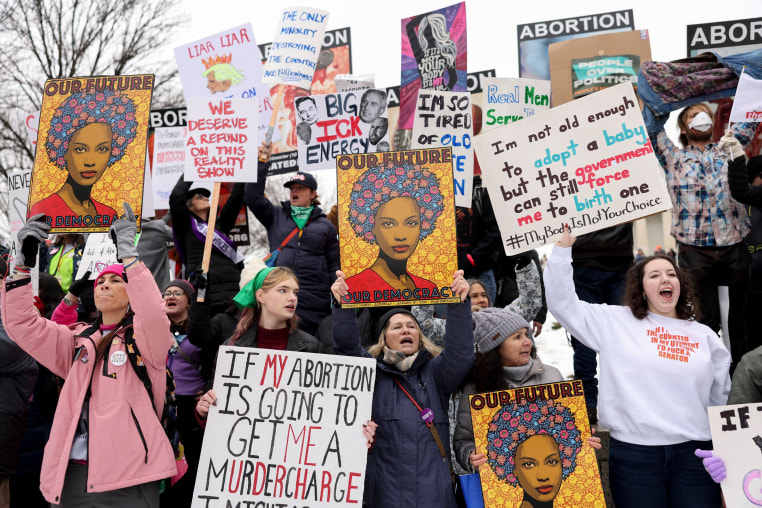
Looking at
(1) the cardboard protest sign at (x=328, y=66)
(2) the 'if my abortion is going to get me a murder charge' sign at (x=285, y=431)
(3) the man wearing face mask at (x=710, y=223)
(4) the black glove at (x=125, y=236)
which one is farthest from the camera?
(1) the cardboard protest sign at (x=328, y=66)

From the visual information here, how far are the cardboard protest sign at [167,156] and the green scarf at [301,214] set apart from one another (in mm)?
3029

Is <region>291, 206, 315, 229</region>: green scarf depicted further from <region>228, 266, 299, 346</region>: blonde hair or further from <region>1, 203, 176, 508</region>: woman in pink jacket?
<region>1, 203, 176, 508</region>: woman in pink jacket

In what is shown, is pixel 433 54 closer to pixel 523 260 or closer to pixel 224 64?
pixel 224 64

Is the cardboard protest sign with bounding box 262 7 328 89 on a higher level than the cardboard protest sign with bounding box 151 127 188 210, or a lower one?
higher

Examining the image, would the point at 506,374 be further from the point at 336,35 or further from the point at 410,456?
the point at 336,35

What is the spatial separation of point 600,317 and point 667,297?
40 cm

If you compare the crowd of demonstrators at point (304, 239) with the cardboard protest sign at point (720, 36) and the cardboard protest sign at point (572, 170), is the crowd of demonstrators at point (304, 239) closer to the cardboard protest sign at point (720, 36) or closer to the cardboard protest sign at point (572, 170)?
the cardboard protest sign at point (572, 170)

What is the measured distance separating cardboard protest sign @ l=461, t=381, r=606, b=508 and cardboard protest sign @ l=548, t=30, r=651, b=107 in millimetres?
4482

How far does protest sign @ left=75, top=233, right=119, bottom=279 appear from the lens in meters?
6.16

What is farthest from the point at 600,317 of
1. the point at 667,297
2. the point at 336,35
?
the point at 336,35

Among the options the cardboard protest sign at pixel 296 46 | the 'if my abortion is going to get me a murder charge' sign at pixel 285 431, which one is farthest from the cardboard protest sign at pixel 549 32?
the 'if my abortion is going to get me a murder charge' sign at pixel 285 431

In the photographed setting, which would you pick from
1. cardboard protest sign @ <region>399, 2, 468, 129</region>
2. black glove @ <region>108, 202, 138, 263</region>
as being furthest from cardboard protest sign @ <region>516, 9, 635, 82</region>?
black glove @ <region>108, 202, 138, 263</region>

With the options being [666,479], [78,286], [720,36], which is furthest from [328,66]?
[666,479]

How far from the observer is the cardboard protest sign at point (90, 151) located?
14.3 ft
